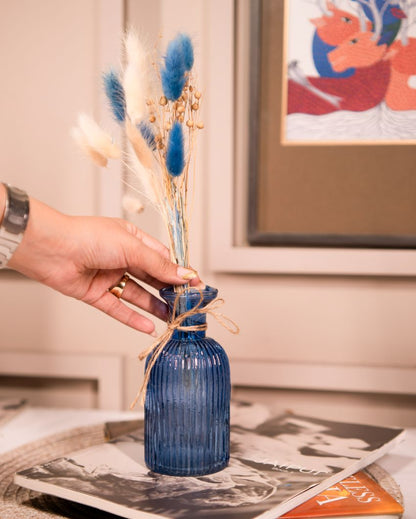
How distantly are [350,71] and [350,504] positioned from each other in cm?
61

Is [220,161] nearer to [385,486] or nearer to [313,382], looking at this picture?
[313,382]

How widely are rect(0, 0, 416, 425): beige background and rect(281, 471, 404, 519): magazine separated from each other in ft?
1.18

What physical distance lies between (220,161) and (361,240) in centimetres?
24

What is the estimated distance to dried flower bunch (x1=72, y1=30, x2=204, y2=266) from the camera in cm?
62

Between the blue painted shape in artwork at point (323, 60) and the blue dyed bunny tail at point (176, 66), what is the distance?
367mm

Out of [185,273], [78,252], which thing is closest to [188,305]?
[185,273]

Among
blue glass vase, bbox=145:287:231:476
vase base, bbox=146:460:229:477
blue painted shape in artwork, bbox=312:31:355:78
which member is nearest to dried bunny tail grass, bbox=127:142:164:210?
blue glass vase, bbox=145:287:231:476

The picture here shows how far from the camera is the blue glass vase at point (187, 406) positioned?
0.63 metres

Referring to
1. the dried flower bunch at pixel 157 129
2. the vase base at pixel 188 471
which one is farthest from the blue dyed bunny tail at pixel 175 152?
the vase base at pixel 188 471

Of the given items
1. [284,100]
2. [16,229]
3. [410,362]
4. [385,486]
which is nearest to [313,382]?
[410,362]

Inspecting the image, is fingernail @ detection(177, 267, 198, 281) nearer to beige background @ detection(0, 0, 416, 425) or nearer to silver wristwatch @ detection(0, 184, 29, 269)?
silver wristwatch @ detection(0, 184, 29, 269)

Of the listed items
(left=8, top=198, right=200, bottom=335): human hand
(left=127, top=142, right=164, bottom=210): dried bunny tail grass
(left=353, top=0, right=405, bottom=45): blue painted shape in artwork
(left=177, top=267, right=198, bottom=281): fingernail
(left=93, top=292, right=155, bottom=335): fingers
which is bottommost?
(left=93, top=292, right=155, bottom=335): fingers

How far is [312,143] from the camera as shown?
3.08ft

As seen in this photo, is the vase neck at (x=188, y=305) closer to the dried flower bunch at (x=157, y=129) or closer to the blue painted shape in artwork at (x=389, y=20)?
the dried flower bunch at (x=157, y=129)
